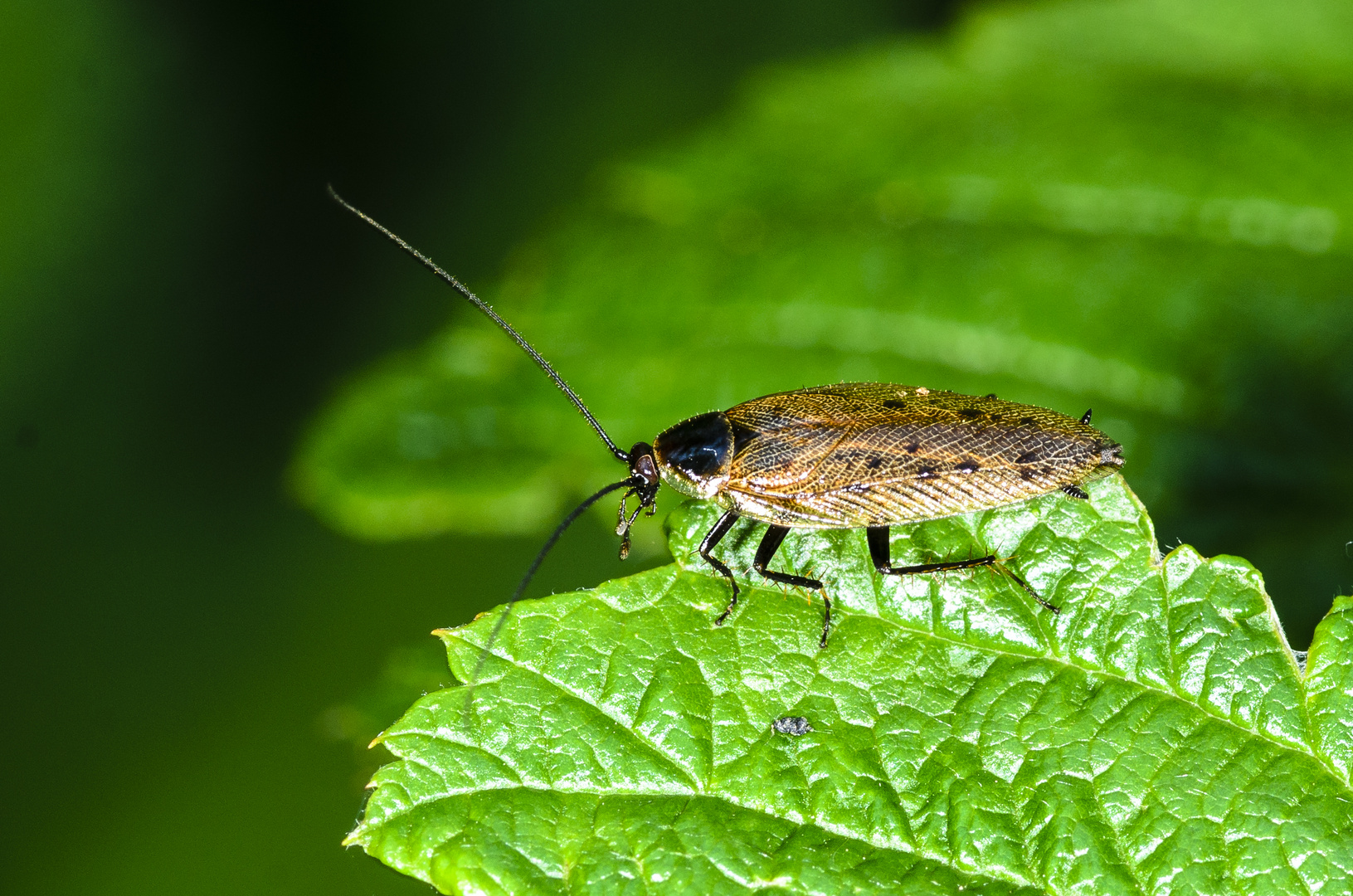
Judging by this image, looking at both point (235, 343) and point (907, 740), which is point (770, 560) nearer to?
point (907, 740)

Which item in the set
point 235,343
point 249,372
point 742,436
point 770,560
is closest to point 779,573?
point 770,560

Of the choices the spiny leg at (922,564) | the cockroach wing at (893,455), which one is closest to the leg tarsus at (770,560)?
the cockroach wing at (893,455)

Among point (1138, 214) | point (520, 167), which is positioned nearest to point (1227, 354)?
point (1138, 214)

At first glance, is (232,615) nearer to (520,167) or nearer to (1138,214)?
(520,167)

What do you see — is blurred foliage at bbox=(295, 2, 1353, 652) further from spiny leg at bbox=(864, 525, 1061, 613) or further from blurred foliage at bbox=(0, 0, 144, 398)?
blurred foliage at bbox=(0, 0, 144, 398)

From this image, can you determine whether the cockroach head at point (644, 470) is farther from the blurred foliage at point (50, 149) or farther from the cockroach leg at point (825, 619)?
the blurred foliage at point (50, 149)

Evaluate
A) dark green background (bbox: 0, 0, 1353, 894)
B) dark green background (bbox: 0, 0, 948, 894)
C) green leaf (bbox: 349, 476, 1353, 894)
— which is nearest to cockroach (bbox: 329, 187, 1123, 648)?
green leaf (bbox: 349, 476, 1353, 894)
